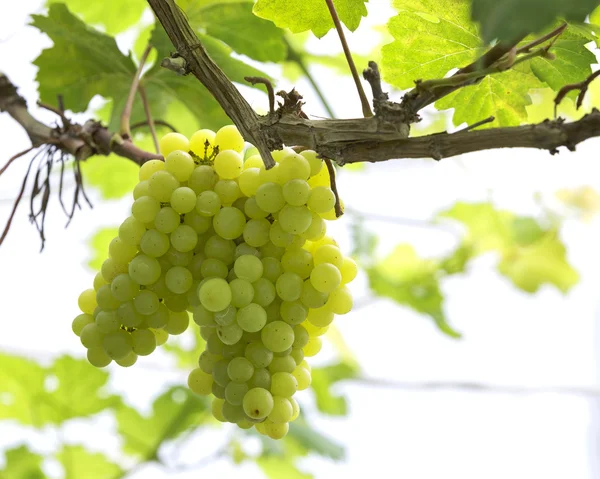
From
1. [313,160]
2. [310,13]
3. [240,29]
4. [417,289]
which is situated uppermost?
[417,289]

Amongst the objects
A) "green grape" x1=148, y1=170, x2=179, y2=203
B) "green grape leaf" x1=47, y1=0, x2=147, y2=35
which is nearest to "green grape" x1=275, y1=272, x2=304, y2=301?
"green grape" x1=148, y1=170, x2=179, y2=203

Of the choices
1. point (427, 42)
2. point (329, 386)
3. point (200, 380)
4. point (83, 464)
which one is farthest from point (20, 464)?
point (427, 42)

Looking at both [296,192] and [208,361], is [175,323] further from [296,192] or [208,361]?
[296,192]

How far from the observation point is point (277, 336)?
444mm

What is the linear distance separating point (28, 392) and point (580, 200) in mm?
1292

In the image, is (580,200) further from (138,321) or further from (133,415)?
(138,321)

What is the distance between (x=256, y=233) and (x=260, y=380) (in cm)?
11

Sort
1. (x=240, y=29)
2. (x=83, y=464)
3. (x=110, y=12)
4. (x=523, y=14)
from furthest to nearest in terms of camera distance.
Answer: (x=83, y=464), (x=110, y=12), (x=240, y=29), (x=523, y=14)

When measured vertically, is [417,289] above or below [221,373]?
above

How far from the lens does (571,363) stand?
112 inches

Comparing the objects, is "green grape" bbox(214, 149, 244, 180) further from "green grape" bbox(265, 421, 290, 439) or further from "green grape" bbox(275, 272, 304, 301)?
"green grape" bbox(265, 421, 290, 439)

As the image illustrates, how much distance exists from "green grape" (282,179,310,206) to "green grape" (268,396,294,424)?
0.14m

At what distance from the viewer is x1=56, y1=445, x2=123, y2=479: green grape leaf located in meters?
1.03

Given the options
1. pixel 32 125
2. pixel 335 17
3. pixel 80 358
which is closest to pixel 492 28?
pixel 335 17
